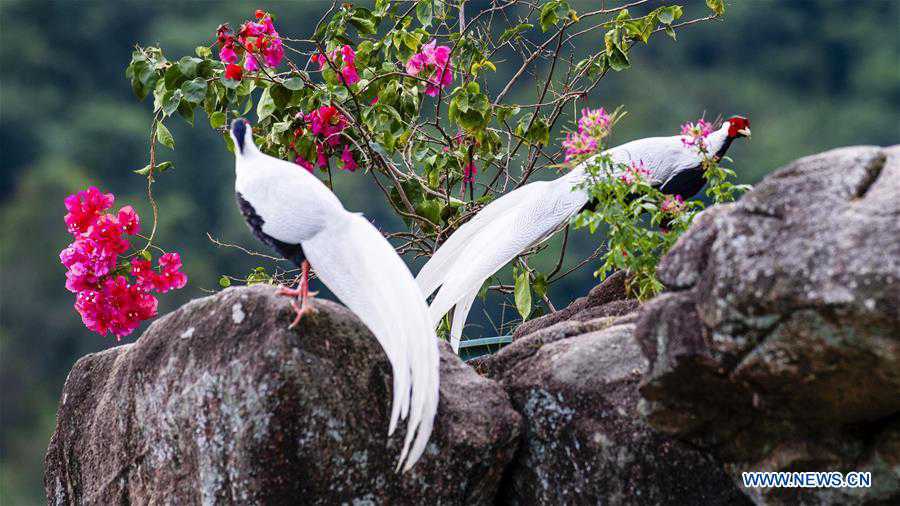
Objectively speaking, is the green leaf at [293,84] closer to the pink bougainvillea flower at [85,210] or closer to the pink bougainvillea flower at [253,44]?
the pink bougainvillea flower at [253,44]

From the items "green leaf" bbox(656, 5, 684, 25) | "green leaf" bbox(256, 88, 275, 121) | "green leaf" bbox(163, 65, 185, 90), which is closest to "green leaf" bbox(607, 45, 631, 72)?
"green leaf" bbox(656, 5, 684, 25)

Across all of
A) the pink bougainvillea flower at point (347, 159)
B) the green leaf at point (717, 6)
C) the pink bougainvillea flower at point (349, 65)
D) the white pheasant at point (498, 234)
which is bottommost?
the white pheasant at point (498, 234)

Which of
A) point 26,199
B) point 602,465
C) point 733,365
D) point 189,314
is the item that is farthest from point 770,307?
point 26,199

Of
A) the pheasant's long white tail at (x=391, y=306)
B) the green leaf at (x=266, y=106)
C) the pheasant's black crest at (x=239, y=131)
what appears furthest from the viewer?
the green leaf at (x=266, y=106)

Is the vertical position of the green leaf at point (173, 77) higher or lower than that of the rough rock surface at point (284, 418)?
higher

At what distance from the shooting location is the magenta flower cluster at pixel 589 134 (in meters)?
3.38

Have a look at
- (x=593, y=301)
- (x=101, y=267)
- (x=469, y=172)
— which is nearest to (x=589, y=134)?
(x=593, y=301)

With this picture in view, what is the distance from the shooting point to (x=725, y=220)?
2365 mm

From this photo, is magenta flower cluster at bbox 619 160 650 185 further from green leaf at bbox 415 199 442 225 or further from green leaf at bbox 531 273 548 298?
green leaf at bbox 415 199 442 225

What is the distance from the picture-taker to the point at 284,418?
9.00 feet

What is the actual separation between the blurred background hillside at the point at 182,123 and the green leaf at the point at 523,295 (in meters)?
12.5

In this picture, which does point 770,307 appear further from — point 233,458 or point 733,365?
point 233,458

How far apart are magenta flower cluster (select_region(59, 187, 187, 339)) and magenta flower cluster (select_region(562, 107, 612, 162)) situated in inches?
53.2

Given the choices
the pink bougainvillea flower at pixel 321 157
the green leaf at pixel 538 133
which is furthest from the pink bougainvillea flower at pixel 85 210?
the green leaf at pixel 538 133
